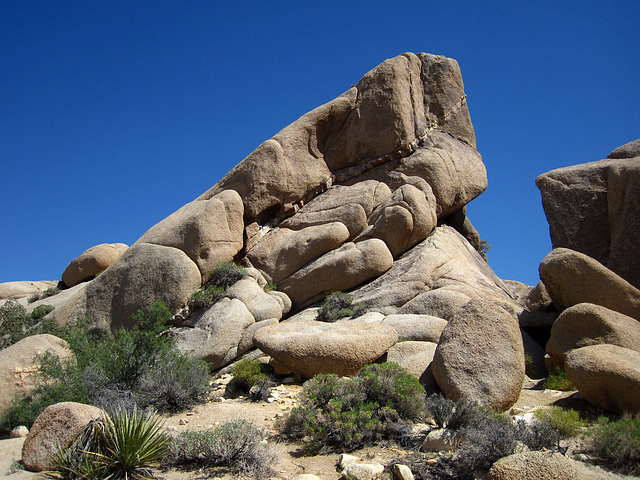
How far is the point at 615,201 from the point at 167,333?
13.8 meters

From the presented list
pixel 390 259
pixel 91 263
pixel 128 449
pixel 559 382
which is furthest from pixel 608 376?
pixel 91 263

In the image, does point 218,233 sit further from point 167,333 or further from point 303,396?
point 303,396

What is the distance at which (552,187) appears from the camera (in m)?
16.2

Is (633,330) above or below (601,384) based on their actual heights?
above

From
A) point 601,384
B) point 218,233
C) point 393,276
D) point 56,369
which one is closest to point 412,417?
point 601,384

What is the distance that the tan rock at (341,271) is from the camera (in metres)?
15.6

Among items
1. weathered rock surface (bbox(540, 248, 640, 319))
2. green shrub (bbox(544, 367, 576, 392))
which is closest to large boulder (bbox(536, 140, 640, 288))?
weathered rock surface (bbox(540, 248, 640, 319))

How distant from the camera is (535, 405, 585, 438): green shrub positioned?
663 cm

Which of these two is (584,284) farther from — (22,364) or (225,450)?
(22,364)

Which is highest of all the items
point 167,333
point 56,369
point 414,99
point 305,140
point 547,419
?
point 414,99

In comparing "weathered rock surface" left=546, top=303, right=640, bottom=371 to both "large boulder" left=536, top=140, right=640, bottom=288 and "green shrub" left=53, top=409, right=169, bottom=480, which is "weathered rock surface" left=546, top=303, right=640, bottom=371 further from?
"green shrub" left=53, top=409, right=169, bottom=480

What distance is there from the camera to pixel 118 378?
9.06 metres

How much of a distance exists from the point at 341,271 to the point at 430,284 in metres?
2.84

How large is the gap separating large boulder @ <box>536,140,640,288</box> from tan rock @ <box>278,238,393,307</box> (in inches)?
225
